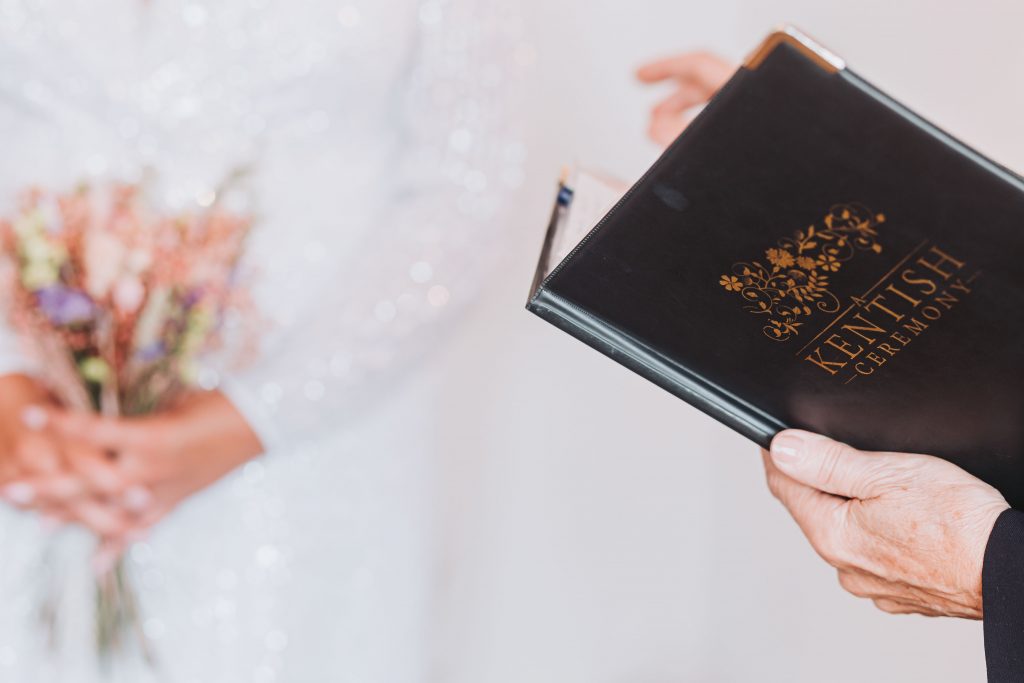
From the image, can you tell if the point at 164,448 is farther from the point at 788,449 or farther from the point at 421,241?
the point at 788,449

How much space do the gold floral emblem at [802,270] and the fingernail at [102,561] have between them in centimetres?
72

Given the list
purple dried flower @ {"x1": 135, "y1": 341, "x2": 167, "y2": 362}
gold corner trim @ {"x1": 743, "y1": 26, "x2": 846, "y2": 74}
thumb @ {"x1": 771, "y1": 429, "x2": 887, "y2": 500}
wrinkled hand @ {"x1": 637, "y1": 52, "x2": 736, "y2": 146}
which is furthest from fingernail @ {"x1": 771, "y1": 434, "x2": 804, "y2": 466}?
purple dried flower @ {"x1": 135, "y1": 341, "x2": 167, "y2": 362}

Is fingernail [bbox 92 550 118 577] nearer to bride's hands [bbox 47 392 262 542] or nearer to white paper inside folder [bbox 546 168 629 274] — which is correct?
bride's hands [bbox 47 392 262 542]

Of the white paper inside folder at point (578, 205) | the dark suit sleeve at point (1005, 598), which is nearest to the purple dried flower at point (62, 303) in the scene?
the white paper inside folder at point (578, 205)

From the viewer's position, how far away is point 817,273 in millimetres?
497

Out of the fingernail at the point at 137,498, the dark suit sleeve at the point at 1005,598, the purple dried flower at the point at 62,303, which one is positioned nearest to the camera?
the dark suit sleeve at the point at 1005,598

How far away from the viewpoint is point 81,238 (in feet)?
2.66

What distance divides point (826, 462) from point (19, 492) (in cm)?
75

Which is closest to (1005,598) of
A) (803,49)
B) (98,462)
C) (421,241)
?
(803,49)

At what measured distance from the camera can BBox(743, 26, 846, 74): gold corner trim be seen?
15.4 inches

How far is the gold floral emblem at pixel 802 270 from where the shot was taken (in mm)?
463

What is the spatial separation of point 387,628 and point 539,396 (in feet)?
1.44

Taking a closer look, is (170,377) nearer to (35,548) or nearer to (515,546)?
(35,548)

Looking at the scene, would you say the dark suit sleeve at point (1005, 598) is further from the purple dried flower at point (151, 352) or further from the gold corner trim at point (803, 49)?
the purple dried flower at point (151, 352)
